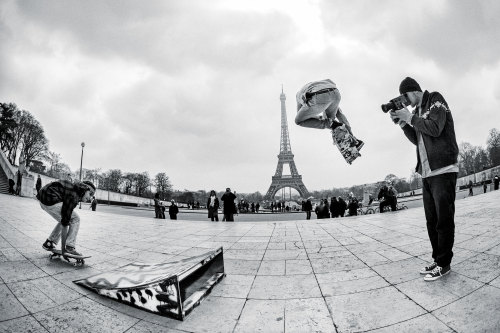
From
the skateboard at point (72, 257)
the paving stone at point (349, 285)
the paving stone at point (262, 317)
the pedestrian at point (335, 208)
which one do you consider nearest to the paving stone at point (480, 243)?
the paving stone at point (349, 285)

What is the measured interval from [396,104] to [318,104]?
1334 millimetres

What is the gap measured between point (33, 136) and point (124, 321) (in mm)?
62565

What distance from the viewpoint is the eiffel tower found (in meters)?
Result: 55.5

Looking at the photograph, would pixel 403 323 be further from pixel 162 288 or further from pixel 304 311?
pixel 162 288

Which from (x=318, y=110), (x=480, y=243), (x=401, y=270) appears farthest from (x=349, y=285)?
(x=318, y=110)

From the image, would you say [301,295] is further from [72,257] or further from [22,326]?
[72,257]

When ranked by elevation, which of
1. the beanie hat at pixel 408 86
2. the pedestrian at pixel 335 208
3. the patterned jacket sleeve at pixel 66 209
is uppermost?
the beanie hat at pixel 408 86

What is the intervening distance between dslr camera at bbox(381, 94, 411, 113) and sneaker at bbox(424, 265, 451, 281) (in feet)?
6.10

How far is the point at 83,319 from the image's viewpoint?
194cm

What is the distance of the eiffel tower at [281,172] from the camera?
182ft

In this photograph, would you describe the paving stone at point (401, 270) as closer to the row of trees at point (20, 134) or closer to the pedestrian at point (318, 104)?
the pedestrian at point (318, 104)

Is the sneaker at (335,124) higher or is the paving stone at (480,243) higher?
the sneaker at (335,124)

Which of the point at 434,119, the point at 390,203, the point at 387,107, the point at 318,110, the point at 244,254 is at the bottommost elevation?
the point at 244,254

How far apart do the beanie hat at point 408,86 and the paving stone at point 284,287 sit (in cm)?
264
